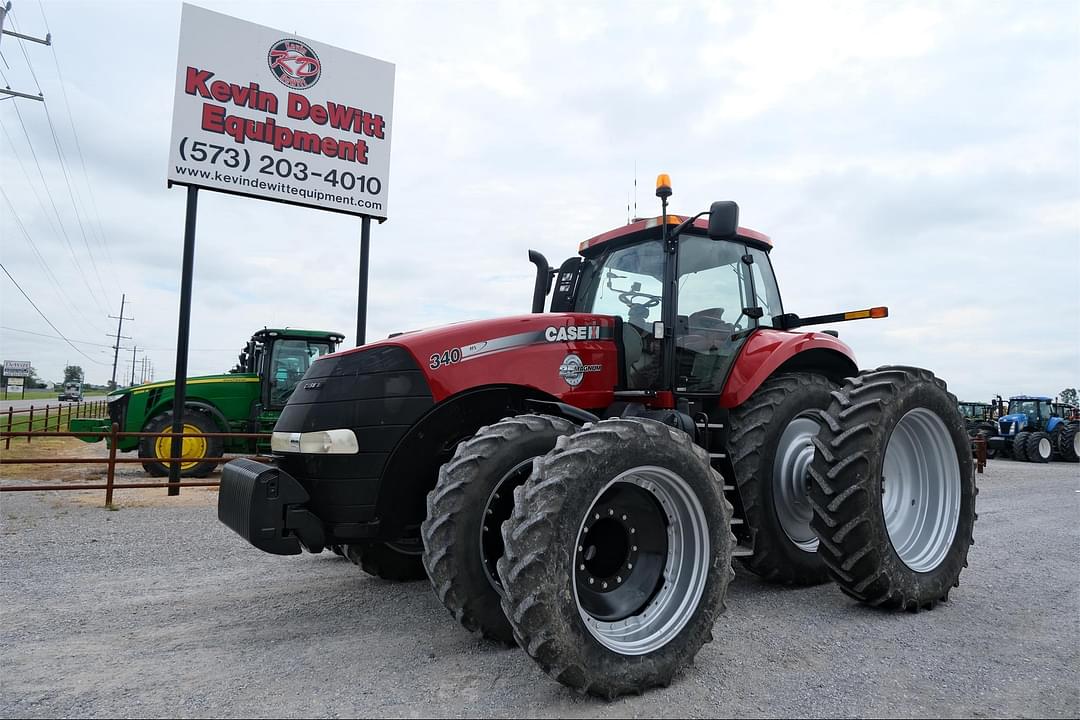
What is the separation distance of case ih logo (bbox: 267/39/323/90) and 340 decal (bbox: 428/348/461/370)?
7443mm

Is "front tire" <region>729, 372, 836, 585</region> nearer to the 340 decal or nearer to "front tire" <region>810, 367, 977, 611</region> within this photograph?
"front tire" <region>810, 367, 977, 611</region>

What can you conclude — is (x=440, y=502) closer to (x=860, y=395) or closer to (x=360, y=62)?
(x=860, y=395)

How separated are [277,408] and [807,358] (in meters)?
9.65

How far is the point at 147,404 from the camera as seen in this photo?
1160cm

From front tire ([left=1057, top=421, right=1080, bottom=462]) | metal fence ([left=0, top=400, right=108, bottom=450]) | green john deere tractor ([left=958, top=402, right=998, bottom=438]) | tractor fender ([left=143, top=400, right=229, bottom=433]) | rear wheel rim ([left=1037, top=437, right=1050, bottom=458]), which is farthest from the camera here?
green john deere tractor ([left=958, top=402, right=998, bottom=438])

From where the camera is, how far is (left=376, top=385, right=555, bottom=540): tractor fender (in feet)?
11.0

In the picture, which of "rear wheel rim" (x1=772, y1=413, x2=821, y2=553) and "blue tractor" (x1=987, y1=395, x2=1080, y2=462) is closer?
"rear wheel rim" (x1=772, y1=413, x2=821, y2=553)

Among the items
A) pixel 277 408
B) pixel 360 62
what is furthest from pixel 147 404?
pixel 360 62

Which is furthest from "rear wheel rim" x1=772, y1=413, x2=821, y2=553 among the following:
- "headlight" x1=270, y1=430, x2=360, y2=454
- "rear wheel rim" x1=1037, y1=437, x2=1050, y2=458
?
"rear wheel rim" x1=1037, y1=437, x2=1050, y2=458

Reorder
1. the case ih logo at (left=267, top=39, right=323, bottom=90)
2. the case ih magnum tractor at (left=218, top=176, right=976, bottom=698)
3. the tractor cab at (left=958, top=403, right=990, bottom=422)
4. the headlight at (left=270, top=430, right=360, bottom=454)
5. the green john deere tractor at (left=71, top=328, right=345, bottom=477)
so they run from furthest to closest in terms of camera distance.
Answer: the tractor cab at (left=958, top=403, right=990, bottom=422) < the green john deere tractor at (left=71, top=328, right=345, bottom=477) < the case ih logo at (left=267, top=39, right=323, bottom=90) < the headlight at (left=270, top=430, right=360, bottom=454) < the case ih magnum tractor at (left=218, top=176, right=976, bottom=698)

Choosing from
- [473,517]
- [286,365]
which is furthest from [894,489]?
[286,365]

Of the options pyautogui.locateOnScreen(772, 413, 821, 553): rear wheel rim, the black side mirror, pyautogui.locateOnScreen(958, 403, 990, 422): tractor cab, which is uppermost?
the black side mirror

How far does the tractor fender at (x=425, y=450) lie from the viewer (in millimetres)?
3348

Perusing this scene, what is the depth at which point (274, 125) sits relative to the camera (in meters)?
9.03
